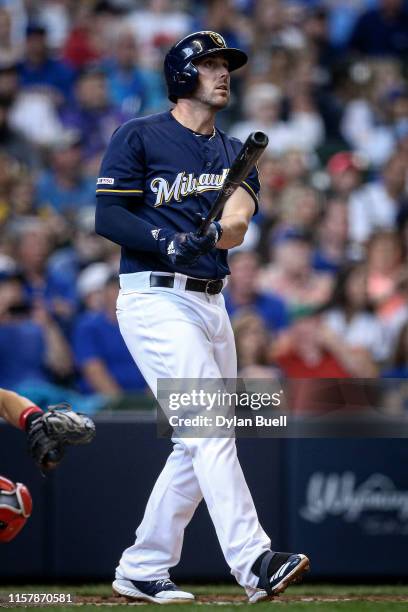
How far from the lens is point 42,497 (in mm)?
6113

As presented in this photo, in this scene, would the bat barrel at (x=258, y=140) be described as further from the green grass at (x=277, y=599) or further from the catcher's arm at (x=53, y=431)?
the green grass at (x=277, y=599)

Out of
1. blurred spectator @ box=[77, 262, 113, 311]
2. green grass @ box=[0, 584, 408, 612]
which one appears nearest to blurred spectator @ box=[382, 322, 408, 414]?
green grass @ box=[0, 584, 408, 612]

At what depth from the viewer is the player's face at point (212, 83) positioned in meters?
4.88

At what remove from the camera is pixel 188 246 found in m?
4.44

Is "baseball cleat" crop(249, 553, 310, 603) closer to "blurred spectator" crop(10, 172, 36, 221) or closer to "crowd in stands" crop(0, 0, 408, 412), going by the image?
"crowd in stands" crop(0, 0, 408, 412)

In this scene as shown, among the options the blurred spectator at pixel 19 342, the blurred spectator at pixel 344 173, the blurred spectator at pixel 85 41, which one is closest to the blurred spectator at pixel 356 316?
the blurred spectator at pixel 344 173

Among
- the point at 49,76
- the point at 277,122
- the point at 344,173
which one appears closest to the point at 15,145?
the point at 49,76

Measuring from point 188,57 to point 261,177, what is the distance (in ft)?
17.3

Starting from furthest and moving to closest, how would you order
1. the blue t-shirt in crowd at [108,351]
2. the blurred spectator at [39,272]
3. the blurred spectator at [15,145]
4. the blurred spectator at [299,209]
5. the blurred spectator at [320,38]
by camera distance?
the blurred spectator at [320,38], the blurred spectator at [15,145], the blurred spectator at [299,209], the blurred spectator at [39,272], the blue t-shirt in crowd at [108,351]

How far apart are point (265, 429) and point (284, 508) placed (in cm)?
47

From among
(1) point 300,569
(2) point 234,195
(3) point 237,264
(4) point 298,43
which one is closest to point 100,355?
(3) point 237,264

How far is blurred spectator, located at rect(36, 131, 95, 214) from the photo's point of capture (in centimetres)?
1013

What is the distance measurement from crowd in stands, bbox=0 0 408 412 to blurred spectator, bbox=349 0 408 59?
15 mm

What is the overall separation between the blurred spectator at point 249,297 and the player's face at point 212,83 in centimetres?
336
